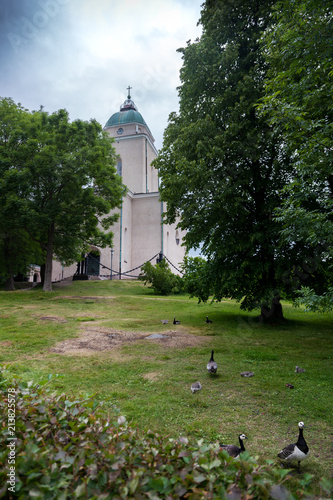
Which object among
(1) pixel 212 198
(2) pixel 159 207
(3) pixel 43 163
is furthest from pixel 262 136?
(2) pixel 159 207

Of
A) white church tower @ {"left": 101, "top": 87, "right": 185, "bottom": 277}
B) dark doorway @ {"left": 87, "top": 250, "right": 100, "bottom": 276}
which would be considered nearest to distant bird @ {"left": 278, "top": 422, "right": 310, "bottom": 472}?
white church tower @ {"left": 101, "top": 87, "right": 185, "bottom": 277}

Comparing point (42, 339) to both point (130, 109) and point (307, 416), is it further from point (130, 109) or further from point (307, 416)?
point (130, 109)

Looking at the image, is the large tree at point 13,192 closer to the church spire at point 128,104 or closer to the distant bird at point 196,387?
the distant bird at point 196,387

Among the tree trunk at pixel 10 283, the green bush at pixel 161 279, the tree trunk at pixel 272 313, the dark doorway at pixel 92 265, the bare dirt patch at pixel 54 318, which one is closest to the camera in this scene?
the bare dirt patch at pixel 54 318

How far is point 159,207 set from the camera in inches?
1286

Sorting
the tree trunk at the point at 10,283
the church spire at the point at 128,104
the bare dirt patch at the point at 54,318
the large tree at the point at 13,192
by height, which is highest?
the church spire at the point at 128,104

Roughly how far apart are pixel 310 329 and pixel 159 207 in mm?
24052

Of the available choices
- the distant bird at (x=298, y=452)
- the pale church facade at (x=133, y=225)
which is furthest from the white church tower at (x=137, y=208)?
the distant bird at (x=298, y=452)

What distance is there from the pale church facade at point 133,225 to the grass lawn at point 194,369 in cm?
1722

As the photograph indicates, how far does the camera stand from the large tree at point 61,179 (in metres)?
16.5

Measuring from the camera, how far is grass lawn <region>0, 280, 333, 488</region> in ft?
12.3

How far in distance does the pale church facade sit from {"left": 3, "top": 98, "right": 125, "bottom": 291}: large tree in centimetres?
760

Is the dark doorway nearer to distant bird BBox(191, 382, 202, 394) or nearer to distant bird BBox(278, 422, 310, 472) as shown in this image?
distant bird BBox(191, 382, 202, 394)

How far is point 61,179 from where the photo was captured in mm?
16906
